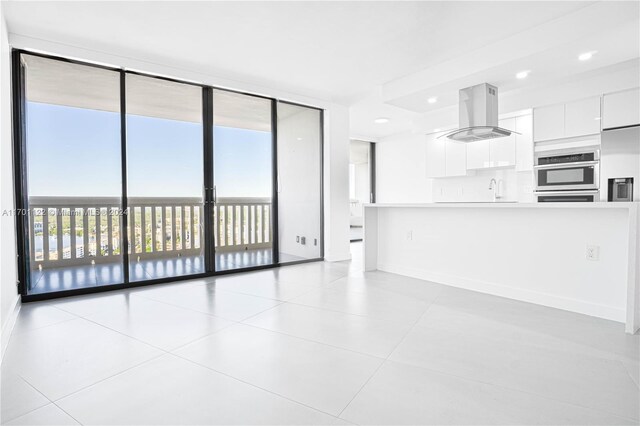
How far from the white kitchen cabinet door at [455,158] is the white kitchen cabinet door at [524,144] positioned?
0.87m

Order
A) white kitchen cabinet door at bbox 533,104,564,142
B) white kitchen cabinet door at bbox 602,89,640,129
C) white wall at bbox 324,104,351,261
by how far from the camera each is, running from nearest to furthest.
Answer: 1. white kitchen cabinet door at bbox 602,89,640,129
2. white kitchen cabinet door at bbox 533,104,564,142
3. white wall at bbox 324,104,351,261

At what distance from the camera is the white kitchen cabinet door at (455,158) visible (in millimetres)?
5609

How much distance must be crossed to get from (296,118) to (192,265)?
2.68 metres

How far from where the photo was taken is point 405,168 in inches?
281

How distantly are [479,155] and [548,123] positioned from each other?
109 centimetres

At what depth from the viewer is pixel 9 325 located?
7.74 feet

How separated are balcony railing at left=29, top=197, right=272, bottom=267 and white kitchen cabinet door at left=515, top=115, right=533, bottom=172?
3798 mm

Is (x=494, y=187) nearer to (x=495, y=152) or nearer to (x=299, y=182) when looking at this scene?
(x=495, y=152)

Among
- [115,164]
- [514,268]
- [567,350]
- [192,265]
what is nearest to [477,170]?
[514,268]

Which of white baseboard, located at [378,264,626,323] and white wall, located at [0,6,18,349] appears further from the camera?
white baseboard, located at [378,264,626,323]

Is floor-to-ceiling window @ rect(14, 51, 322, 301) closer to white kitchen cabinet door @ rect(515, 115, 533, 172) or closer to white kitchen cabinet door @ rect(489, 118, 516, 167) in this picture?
white kitchen cabinet door @ rect(489, 118, 516, 167)

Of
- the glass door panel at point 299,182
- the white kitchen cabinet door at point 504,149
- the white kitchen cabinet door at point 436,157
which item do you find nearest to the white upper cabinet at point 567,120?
the white kitchen cabinet door at point 504,149

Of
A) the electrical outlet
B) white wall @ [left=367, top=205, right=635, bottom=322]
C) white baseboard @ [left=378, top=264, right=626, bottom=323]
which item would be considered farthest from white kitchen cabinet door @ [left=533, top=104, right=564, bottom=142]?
white baseboard @ [left=378, top=264, right=626, bottom=323]

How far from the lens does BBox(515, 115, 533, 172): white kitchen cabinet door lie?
4678 mm
